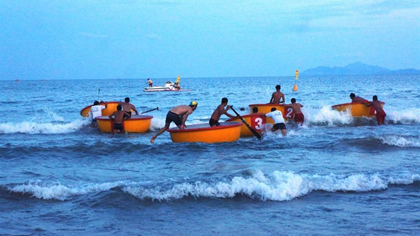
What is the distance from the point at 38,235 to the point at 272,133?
36.2 ft

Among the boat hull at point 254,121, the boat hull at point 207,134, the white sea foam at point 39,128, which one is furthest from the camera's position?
the white sea foam at point 39,128

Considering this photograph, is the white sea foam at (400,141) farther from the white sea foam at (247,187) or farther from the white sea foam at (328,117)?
the white sea foam at (328,117)

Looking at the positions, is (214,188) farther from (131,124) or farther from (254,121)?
(131,124)

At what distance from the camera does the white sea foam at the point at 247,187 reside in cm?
851

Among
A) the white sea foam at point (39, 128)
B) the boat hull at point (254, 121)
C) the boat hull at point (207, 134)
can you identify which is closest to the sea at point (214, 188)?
the boat hull at point (207, 134)

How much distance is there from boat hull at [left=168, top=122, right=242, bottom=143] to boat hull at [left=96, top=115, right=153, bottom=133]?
3775mm

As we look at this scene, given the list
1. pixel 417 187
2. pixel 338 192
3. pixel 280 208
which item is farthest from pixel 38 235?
pixel 417 187

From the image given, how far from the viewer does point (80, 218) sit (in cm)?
734

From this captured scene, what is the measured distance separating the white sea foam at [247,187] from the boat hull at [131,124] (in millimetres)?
8297

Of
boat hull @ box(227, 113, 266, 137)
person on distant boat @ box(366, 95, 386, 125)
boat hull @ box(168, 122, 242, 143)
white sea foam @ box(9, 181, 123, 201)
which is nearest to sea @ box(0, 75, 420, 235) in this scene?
white sea foam @ box(9, 181, 123, 201)

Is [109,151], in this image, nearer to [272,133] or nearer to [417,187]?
[272,133]

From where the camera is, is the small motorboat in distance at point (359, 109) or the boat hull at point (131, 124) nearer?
the boat hull at point (131, 124)

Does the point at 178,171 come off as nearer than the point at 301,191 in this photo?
No

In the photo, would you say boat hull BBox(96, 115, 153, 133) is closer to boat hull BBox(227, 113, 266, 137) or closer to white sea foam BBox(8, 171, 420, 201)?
boat hull BBox(227, 113, 266, 137)
